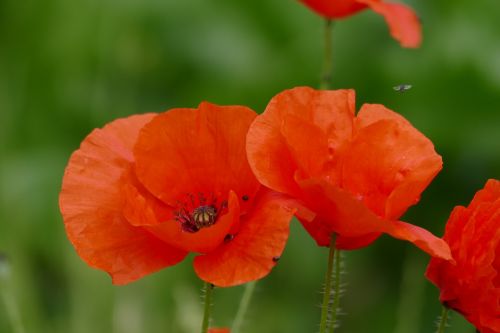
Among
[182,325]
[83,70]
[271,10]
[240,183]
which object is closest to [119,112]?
[83,70]

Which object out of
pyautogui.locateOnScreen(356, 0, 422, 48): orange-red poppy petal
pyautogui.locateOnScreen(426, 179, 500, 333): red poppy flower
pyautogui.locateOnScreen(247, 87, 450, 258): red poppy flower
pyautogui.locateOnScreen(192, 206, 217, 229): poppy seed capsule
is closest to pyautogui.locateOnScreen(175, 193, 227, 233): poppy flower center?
pyautogui.locateOnScreen(192, 206, 217, 229): poppy seed capsule

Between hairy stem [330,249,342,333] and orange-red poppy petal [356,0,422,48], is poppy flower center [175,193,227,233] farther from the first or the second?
orange-red poppy petal [356,0,422,48]

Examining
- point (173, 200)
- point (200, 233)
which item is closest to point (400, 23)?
point (173, 200)

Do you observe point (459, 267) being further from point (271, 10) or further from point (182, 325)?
point (271, 10)

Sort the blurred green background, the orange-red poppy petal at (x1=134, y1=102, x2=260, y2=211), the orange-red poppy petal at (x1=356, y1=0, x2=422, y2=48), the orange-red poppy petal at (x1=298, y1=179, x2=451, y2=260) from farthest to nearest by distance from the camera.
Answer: the blurred green background, the orange-red poppy petal at (x1=356, y1=0, x2=422, y2=48), the orange-red poppy petal at (x1=134, y1=102, x2=260, y2=211), the orange-red poppy petal at (x1=298, y1=179, x2=451, y2=260)

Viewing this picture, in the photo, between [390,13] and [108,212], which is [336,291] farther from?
[390,13]
